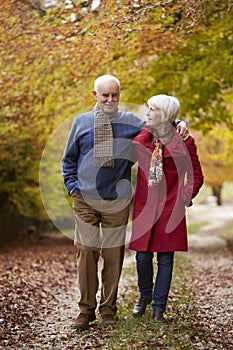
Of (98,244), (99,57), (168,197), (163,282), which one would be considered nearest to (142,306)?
(163,282)

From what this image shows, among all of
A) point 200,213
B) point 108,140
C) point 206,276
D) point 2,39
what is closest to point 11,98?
point 2,39

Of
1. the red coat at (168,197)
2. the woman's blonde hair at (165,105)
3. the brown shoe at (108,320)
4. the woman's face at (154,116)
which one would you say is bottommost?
the brown shoe at (108,320)

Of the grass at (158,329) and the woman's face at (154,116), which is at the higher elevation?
the woman's face at (154,116)

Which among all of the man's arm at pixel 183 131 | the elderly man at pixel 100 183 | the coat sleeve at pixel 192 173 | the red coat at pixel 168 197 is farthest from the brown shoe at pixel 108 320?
the man's arm at pixel 183 131

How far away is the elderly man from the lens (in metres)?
5.32

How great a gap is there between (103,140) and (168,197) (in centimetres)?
79

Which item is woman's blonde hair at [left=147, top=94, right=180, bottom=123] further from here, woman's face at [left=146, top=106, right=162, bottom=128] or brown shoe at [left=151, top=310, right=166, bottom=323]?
brown shoe at [left=151, top=310, right=166, bottom=323]

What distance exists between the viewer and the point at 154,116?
525cm

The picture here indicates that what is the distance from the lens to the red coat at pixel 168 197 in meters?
5.30

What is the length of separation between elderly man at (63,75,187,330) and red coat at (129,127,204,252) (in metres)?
0.20

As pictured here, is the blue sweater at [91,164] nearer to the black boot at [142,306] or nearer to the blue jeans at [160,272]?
the blue jeans at [160,272]

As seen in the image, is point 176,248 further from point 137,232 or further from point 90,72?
point 90,72

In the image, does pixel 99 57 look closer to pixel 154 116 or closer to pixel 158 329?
pixel 154 116

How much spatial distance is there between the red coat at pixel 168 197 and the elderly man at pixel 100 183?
195mm
